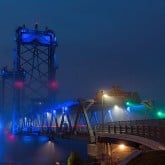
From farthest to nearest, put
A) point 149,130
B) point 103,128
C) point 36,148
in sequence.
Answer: point 36,148, point 103,128, point 149,130

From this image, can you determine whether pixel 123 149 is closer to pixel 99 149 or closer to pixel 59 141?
pixel 99 149

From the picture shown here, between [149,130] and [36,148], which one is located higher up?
[149,130]

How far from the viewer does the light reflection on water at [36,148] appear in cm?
8825

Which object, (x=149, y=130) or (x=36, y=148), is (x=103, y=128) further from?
(x=36, y=148)

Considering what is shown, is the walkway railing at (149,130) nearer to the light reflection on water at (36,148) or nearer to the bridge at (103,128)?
the bridge at (103,128)

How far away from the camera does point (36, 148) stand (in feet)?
336

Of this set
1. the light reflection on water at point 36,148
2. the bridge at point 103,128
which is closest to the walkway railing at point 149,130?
the bridge at point 103,128

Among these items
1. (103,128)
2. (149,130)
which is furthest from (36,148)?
(149,130)

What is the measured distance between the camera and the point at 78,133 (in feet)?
231

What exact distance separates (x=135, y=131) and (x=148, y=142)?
6.63 metres

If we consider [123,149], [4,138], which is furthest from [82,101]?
[4,138]

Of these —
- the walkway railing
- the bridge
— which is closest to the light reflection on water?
the bridge

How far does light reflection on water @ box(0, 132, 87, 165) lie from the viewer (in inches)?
3474

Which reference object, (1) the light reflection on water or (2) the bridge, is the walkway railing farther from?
(1) the light reflection on water
